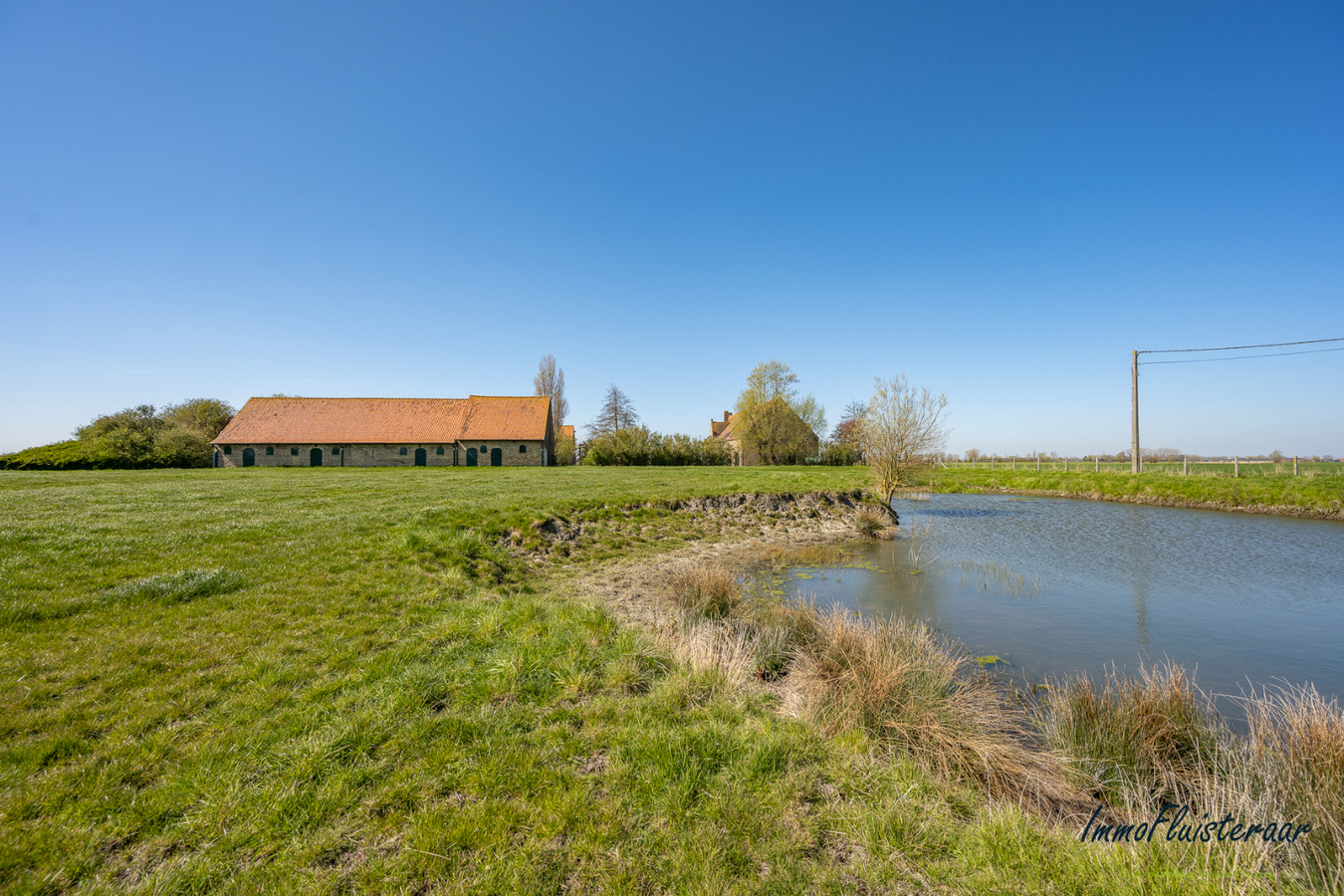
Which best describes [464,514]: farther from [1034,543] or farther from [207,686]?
[1034,543]

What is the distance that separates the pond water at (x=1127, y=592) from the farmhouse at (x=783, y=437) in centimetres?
3067

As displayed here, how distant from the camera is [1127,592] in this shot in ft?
34.0

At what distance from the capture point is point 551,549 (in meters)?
11.9

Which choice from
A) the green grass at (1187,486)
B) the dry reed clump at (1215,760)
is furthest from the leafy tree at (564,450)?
the dry reed clump at (1215,760)

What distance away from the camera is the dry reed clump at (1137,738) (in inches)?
163

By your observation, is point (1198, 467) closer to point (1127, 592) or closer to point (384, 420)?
point (1127, 592)

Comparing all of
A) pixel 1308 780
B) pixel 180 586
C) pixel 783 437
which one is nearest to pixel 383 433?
pixel 783 437

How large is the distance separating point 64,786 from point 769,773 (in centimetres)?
466

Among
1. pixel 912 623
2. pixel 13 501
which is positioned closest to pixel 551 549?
pixel 912 623

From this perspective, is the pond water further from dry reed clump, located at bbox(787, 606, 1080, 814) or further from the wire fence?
the wire fence

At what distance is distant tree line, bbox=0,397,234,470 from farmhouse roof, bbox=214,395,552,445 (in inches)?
87.3

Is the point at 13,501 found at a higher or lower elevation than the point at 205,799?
higher

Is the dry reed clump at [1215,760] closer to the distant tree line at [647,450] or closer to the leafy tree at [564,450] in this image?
the distant tree line at [647,450]

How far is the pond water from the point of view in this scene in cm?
720
